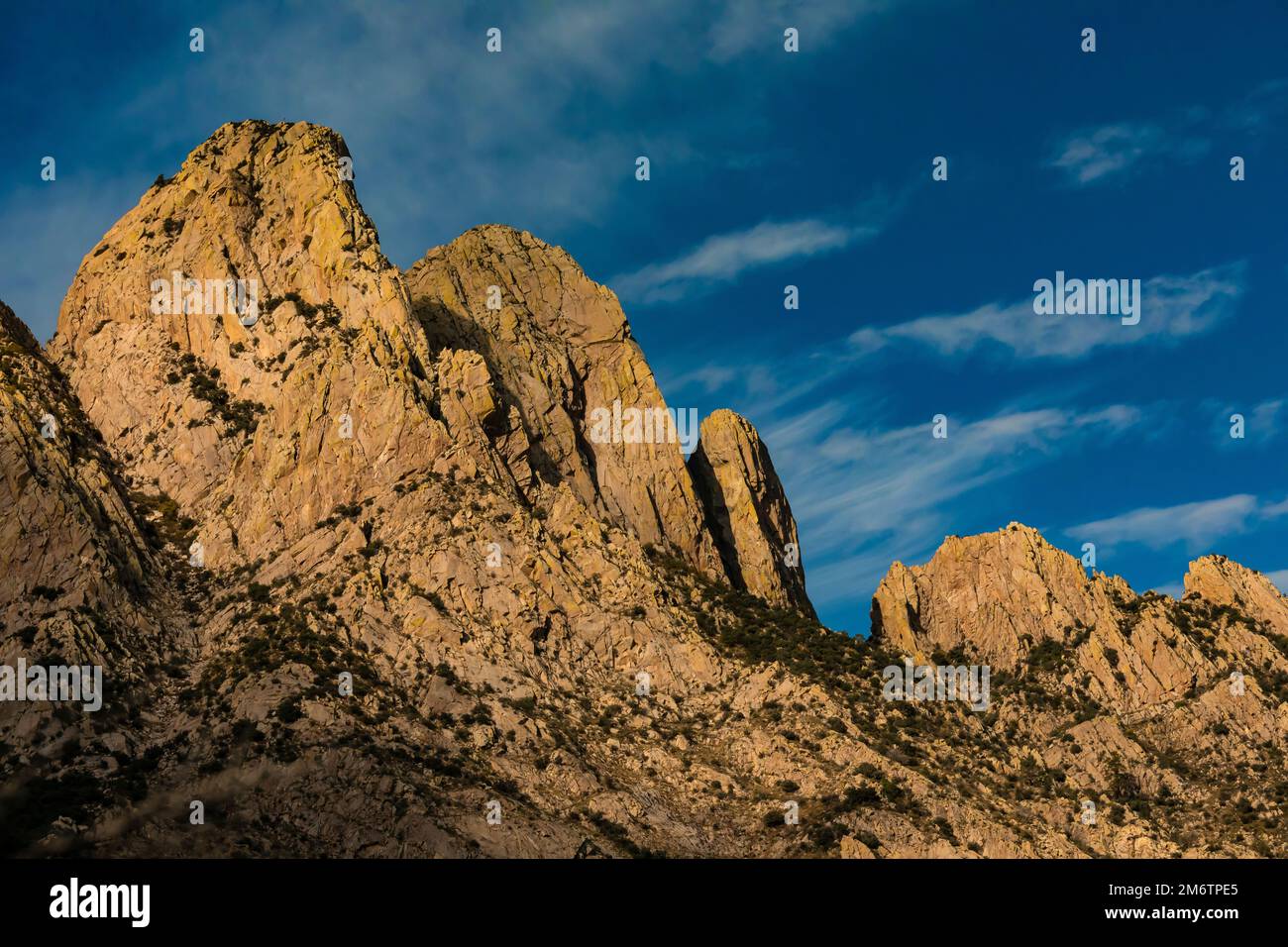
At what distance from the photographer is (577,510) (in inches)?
4451

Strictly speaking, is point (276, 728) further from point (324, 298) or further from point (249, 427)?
point (324, 298)

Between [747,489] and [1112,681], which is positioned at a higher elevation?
[747,489]

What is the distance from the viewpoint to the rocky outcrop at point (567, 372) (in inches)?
4894

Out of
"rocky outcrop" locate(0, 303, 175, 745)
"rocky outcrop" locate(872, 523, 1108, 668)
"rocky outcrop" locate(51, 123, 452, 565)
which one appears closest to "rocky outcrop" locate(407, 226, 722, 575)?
"rocky outcrop" locate(51, 123, 452, 565)

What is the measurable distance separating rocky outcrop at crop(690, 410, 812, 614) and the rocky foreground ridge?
51cm

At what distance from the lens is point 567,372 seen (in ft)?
434

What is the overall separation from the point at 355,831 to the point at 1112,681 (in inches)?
2798

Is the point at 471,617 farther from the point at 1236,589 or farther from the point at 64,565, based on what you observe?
the point at 1236,589

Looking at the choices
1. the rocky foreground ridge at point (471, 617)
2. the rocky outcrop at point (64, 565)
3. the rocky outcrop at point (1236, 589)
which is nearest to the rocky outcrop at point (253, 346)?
the rocky foreground ridge at point (471, 617)

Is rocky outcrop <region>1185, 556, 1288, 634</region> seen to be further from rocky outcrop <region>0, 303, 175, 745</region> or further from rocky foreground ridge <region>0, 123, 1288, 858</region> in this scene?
rocky outcrop <region>0, 303, 175, 745</region>

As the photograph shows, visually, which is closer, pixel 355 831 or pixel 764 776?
pixel 355 831
